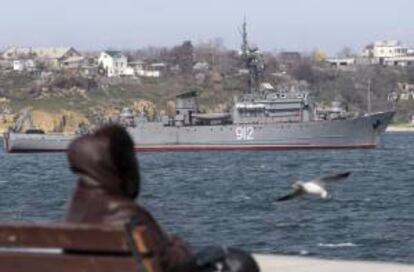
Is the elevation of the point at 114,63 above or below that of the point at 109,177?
above

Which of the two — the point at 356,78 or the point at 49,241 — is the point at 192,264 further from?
the point at 356,78

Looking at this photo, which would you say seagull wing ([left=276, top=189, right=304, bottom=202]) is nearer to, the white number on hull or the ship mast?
the white number on hull

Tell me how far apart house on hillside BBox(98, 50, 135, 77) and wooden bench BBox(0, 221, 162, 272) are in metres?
145

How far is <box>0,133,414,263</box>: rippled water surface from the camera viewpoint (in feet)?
63.0

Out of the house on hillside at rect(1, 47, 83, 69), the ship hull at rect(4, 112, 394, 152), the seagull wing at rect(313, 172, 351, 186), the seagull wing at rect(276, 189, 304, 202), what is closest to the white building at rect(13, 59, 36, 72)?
the house on hillside at rect(1, 47, 83, 69)

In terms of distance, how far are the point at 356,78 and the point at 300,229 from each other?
12655 cm

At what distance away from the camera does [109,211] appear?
174 inches

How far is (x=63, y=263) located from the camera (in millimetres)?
4469

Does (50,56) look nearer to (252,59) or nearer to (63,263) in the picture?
(252,59)

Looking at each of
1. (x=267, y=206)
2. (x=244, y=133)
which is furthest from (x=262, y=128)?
(x=267, y=206)

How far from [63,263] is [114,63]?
516 feet

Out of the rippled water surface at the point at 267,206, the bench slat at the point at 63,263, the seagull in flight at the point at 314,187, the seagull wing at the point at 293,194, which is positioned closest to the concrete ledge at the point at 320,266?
the rippled water surface at the point at 267,206

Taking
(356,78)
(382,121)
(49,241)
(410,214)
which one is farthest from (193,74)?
(49,241)

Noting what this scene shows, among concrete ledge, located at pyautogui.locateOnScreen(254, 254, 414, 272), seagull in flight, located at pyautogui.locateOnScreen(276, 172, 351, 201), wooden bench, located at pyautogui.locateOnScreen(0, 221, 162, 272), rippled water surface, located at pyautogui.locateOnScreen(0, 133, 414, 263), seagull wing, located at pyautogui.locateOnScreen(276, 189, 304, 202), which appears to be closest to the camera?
wooden bench, located at pyautogui.locateOnScreen(0, 221, 162, 272)
